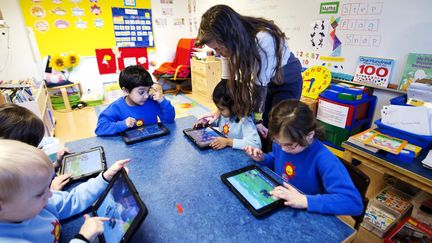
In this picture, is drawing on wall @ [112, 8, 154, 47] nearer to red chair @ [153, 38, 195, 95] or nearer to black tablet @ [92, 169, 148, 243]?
red chair @ [153, 38, 195, 95]

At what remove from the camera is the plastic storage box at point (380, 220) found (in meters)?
1.49

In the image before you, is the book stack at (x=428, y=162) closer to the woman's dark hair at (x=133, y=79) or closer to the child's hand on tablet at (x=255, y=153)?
the child's hand on tablet at (x=255, y=153)

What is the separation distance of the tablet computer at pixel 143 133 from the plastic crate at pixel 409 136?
141 centimetres

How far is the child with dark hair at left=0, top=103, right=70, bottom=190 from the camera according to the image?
83 cm

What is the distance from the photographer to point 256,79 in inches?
50.4

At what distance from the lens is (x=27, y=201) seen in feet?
1.81

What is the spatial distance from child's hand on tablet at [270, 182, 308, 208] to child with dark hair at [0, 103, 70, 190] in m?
0.76

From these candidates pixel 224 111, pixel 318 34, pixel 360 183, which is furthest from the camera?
pixel 318 34

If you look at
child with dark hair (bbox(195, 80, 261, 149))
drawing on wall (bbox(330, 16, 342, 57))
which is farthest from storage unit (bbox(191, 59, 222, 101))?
child with dark hair (bbox(195, 80, 261, 149))

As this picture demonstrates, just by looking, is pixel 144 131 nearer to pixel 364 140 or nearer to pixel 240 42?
pixel 240 42

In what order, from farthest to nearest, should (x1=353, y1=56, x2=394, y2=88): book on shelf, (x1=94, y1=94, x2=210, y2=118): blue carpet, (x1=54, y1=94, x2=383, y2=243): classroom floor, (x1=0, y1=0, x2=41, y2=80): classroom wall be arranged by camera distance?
1. (x1=94, y1=94, x2=210, y2=118): blue carpet
2. (x1=0, y1=0, x2=41, y2=80): classroom wall
3. (x1=54, y1=94, x2=383, y2=243): classroom floor
4. (x1=353, y1=56, x2=394, y2=88): book on shelf

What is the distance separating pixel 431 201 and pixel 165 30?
15.2 ft

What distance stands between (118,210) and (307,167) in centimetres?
69

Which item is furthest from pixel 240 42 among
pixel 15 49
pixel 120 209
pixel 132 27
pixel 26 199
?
pixel 15 49
